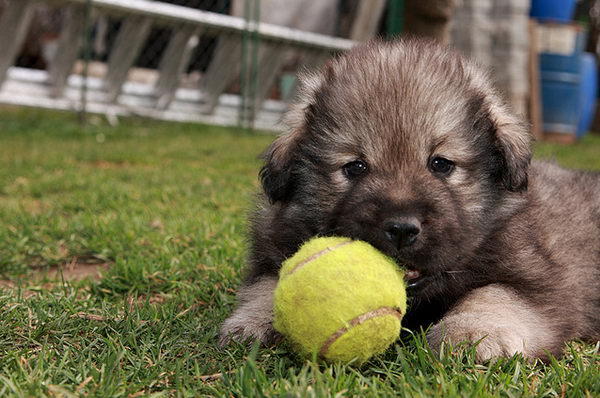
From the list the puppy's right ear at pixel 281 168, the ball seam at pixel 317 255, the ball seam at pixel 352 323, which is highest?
the puppy's right ear at pixel 281 168

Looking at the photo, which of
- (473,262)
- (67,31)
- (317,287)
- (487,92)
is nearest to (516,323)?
(473,262)

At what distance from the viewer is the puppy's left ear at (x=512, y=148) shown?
257 cm

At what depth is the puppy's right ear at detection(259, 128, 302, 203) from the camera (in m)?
2.62

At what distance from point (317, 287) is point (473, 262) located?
0.66 m

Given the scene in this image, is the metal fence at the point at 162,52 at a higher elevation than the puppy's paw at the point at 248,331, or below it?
higher

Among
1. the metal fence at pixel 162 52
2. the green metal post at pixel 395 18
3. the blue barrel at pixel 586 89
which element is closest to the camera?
the metal fence at pixel 162 52

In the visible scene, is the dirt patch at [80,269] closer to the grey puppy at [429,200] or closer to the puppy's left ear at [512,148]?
the grey puppy at [429,200]

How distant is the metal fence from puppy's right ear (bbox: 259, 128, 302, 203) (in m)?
7.22

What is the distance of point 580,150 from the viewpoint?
455 inches

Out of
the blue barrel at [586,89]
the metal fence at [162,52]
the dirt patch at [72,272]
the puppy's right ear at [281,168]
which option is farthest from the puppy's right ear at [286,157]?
the blue barrel at [586,89]

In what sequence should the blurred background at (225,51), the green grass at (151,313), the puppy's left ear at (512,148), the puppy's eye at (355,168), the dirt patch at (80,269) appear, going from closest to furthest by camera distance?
the green grass at (151,313)
the puppy's eye at (355,168)
the puppy's left ear at (512,148)
the dirt patch at (80,269)
the blurred background at (225,51)

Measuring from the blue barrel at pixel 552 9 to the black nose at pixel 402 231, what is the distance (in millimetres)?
13921

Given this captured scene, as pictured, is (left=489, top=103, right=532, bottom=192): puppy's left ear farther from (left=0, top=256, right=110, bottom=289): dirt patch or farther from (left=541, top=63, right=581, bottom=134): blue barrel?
(left=541, top=63, right=581, bottom=134): blue barrel

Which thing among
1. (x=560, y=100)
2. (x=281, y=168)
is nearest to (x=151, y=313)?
(x=281, y=168)
